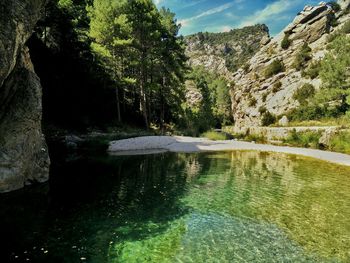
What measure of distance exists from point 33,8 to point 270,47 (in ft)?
221

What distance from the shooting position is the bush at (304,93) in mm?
48906

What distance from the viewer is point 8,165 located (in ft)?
40.9

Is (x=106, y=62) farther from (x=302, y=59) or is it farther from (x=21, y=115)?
(x=302, y=59)

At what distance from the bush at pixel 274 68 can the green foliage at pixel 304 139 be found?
32.2m

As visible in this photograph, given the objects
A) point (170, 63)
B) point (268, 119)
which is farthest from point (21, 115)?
point (268, 119)

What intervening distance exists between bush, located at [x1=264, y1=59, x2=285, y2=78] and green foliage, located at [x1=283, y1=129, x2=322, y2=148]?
1267 inches

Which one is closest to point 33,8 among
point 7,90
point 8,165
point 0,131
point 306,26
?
point 7,90

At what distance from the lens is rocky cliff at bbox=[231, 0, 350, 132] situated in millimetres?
55531

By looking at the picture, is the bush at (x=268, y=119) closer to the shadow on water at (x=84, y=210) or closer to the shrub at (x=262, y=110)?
the shrub at (x=262, y=110)

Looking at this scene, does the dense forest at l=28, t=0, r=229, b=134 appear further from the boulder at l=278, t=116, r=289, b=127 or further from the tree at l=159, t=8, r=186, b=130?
the boulder at l=278, t=116, r=289, b=127

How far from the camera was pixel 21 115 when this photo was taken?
1326cm

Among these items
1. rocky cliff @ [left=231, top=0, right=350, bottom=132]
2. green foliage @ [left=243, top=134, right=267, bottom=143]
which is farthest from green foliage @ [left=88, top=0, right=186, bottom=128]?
rocky cliff @ [left=231, top=0, right=350, bottom=132]

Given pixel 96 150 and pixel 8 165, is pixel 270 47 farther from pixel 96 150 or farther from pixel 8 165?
pixel 8 165

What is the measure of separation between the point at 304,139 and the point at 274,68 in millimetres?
34509
